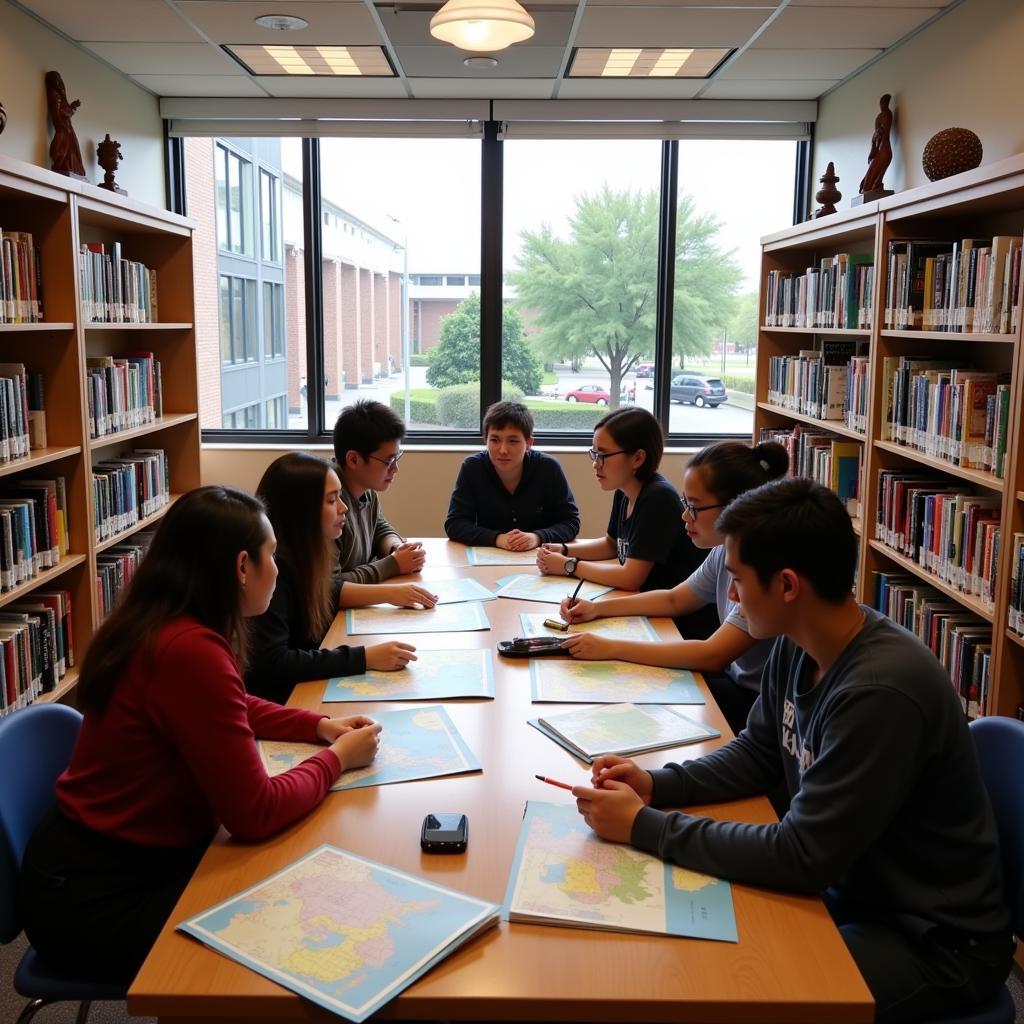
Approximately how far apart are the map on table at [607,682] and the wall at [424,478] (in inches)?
125

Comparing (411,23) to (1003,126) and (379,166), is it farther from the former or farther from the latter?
(1003,126)

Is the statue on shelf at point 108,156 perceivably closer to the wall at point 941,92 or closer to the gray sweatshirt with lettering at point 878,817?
the wall at point 941,92

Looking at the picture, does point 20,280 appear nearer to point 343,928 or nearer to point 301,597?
point 301,597

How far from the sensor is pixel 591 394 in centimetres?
566

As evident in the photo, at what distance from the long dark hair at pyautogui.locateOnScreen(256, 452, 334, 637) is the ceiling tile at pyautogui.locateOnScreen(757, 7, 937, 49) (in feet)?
8.86

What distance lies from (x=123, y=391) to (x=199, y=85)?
5.85 feet

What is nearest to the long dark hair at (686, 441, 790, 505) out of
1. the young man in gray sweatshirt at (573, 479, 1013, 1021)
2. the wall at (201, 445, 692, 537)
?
the young man in gray sweatshirt at (573, 479, 1013, 1021)

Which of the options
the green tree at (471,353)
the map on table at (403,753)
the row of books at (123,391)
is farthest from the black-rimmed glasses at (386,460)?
the green tree at (471,353)

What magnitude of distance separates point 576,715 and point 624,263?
399 centimetres

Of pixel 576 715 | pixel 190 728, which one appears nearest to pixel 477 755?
pixel 576 715

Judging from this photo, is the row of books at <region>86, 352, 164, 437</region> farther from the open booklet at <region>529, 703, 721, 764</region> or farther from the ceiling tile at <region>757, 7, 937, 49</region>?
the ceiling tile at <region>757, 7, 937, 49</region>

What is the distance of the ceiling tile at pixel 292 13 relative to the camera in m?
3.68

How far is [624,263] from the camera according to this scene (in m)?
5.48

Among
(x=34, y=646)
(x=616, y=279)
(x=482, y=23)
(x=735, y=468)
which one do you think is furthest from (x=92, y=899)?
(x=616, y=279)
